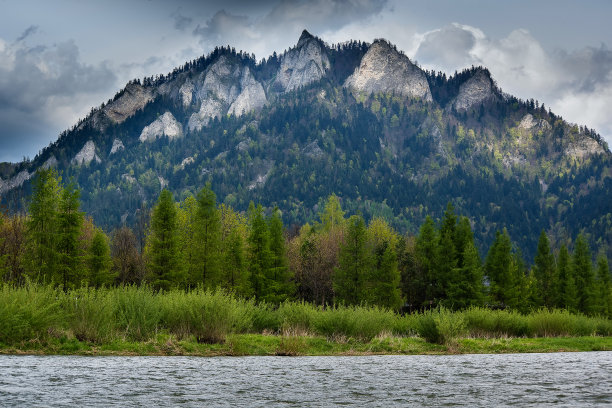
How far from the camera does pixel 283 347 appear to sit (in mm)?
28188

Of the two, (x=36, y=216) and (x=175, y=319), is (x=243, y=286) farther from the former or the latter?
(x=175, y=319)

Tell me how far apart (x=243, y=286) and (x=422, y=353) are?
36990 millimetres

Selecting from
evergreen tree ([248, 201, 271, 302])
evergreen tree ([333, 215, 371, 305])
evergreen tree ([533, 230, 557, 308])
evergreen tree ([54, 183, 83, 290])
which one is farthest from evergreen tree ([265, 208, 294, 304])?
evergreen tree ([533, 230, 557, 308])

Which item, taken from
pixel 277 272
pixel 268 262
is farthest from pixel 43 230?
pixel 277 272

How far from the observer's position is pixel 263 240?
7000 cm

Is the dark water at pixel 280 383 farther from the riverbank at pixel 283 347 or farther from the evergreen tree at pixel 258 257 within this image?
the evergreen tree at pixel 258 257

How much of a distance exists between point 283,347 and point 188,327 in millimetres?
5057

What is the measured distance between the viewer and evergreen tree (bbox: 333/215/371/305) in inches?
2758

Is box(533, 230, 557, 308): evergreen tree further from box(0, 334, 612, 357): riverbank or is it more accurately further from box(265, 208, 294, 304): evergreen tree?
box(0, 334, 612, 357): riverbank

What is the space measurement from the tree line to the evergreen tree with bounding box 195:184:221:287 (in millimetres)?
126

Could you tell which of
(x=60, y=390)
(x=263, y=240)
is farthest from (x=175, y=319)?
(x=263, y=240)

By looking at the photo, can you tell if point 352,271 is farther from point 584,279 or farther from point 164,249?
point 584,279

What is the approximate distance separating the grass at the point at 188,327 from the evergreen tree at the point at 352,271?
31.6 metres

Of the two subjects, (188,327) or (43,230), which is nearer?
(188,327)
